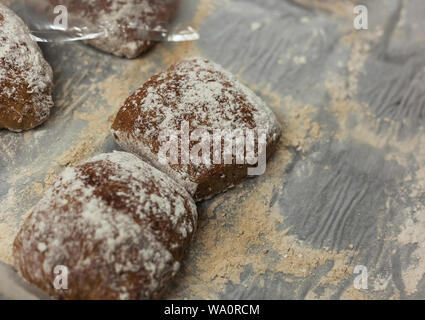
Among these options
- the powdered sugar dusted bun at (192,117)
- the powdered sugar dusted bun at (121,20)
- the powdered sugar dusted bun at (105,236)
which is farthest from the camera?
the powdered sugar dusted bun at (121,20)

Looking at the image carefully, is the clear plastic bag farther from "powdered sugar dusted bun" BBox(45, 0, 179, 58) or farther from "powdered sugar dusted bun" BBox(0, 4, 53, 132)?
"powdered sugar dusted bun" BBox(0, 4, 53, 132)

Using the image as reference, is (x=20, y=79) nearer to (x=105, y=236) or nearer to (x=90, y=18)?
(x=90, y=18)

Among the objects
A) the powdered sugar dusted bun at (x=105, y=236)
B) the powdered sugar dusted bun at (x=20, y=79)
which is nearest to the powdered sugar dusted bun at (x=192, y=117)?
the powdered sugar dusted bun at (x=105, y=236)

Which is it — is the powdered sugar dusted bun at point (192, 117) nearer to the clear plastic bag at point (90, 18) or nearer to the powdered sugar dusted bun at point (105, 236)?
the powdered sugar dusted bun at point (105, 236)

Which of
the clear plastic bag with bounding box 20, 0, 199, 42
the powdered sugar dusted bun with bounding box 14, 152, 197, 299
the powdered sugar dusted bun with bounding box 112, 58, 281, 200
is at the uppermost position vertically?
the clear plastic bag with bounding box 20, 0, 199, 42

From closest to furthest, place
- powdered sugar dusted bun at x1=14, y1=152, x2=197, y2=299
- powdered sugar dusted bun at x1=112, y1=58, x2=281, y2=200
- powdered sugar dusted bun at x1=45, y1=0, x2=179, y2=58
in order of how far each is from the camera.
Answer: powdered sugar dusted bun at x1=14, y1=152, x2=197, y2=299
powdered sugar dusted bun at x1=112, y1=58, x2=281, y2=200
powdered sugar dusted bun at x1=45, y1=0, x2=179, y2=58

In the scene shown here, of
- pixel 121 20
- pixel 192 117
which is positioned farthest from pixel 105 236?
pixel 121 20

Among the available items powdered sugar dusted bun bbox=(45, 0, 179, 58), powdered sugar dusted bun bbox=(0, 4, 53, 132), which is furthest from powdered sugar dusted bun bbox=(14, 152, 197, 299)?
powdered sugar dusted bun bbox=(45, 0, 179, 58)
